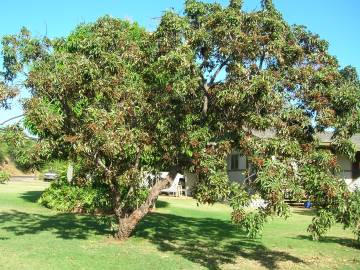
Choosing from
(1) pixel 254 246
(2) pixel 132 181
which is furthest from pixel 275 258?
(2) pixel 132 181

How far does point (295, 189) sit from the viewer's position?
971 centimetres

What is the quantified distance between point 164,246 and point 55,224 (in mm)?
5102

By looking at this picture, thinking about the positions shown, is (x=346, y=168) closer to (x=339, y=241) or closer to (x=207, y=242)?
(x=339, y=241)

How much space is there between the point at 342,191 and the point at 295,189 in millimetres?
1055

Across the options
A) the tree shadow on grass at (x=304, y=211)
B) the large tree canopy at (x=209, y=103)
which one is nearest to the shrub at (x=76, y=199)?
the large tree canopy at (x=209, y=103)

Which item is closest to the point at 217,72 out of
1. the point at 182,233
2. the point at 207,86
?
the point at 207,86

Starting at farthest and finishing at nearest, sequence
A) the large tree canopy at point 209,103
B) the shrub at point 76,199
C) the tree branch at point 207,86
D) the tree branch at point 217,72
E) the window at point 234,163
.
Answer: the window at point 234,163, the shrub at point 76,199, the tree branch at point 207,86, the tree branch at point 217,72, the large tree canopy at point 209,103

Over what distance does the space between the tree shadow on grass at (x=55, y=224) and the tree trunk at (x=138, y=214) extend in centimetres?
115

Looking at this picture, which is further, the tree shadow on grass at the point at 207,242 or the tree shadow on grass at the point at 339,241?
the tree shadow on grass at the point at 339,241

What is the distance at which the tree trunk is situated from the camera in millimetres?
13789

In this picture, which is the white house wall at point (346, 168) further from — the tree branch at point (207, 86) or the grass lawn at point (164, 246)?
the tree branch at point (207, 86)

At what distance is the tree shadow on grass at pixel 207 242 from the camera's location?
12.3 metres

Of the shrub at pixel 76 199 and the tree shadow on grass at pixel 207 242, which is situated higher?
the shrub at pixel 76 199

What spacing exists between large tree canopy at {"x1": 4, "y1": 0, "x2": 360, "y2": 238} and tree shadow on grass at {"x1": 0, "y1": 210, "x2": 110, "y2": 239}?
3.00 metres
